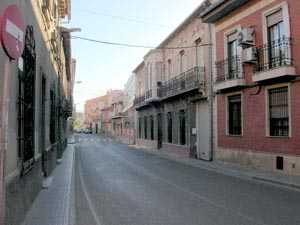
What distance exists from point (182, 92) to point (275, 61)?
33.1 feet

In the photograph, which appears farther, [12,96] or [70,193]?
[70,193]

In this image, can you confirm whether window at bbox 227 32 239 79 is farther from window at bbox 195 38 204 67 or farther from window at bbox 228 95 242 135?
window at bbox 195 38 204 67

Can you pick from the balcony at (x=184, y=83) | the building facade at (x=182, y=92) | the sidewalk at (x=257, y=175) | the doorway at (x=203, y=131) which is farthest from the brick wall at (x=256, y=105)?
the balcony at (x=184, y=83)

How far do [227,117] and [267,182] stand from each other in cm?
626

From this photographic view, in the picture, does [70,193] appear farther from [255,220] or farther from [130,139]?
[130,139]

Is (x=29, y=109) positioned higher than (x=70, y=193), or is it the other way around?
(x=29, y=109)

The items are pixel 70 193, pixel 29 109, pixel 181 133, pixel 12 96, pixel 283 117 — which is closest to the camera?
pixel 12 96

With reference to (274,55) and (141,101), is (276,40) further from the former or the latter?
(141,101)

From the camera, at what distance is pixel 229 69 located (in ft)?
59.2

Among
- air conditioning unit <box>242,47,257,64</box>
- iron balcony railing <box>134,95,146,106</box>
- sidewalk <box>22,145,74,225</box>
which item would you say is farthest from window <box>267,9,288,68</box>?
iron balcony railing <box>134,95,146,106</box>

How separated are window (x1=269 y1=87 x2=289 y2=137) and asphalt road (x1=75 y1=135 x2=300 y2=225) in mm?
2837

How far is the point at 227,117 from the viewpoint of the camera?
18.3 m

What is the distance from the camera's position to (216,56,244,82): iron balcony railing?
16969mm

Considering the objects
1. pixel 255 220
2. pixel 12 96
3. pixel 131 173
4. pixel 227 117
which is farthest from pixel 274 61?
pixel 12 96
